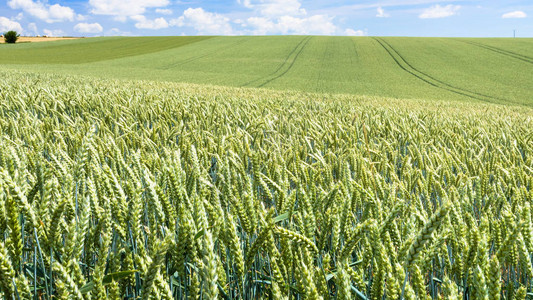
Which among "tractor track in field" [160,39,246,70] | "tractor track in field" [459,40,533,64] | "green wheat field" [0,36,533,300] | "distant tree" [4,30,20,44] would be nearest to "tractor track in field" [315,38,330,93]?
"tractor track in field" [160,39,246,70]

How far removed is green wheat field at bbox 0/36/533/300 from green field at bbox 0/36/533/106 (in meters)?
17.7

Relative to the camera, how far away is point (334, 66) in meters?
32.3

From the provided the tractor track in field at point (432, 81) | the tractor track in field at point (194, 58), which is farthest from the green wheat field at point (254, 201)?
the tractor track in field at point (194, 58)

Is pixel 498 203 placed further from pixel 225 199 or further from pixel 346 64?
pixel 346 64

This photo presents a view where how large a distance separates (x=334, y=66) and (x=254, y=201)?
106 ft

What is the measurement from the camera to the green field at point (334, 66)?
2308 cm

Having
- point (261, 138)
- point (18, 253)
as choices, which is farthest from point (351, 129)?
point (18, 253)

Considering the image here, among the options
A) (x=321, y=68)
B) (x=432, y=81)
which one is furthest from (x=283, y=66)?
(x=432, y=81)

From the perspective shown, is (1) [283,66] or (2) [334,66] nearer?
(1) [283,66]

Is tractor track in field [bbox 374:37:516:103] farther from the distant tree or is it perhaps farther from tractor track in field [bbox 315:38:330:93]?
the distant tree

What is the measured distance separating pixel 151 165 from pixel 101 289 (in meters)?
1.18

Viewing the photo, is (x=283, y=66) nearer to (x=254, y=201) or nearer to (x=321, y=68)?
(x=321, y=68)

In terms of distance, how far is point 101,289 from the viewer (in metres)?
0.67

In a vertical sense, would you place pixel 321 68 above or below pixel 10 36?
below
